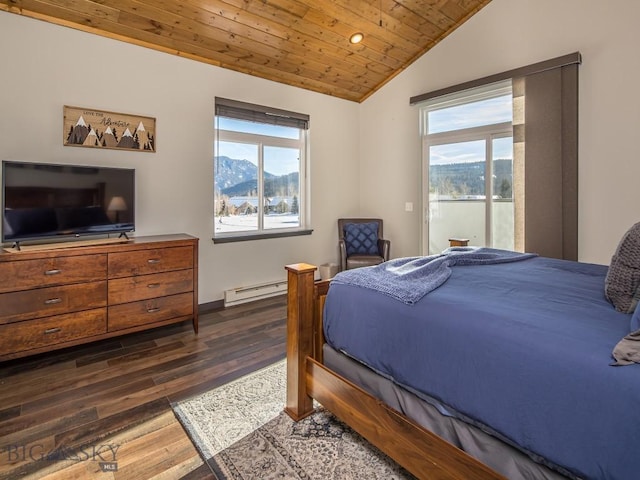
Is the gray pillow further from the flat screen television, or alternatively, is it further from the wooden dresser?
the flat screen television

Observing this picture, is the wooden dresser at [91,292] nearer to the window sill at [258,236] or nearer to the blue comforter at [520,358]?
the window sill at [258,236]

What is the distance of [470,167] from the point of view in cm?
398

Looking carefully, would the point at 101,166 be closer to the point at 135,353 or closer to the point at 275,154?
the point at 135,353

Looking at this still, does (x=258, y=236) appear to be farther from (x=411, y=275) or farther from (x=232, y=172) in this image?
(x=411, y=275)

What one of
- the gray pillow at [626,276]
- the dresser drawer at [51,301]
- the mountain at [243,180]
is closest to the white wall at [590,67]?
the gray pillow at [626,276]

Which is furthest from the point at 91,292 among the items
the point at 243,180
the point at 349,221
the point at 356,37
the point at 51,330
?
the point at 356,37

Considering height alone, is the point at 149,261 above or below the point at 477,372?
above

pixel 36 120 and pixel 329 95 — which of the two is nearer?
pixel 36 120

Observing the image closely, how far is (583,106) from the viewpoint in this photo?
10.2 ft

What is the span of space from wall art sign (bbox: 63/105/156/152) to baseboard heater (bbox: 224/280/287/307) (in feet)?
5.42

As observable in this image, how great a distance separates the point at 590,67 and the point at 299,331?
340 cm

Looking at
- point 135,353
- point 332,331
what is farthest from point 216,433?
point 135,353

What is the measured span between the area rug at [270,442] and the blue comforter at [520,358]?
0.45 meters

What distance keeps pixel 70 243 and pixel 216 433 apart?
6.14ft
